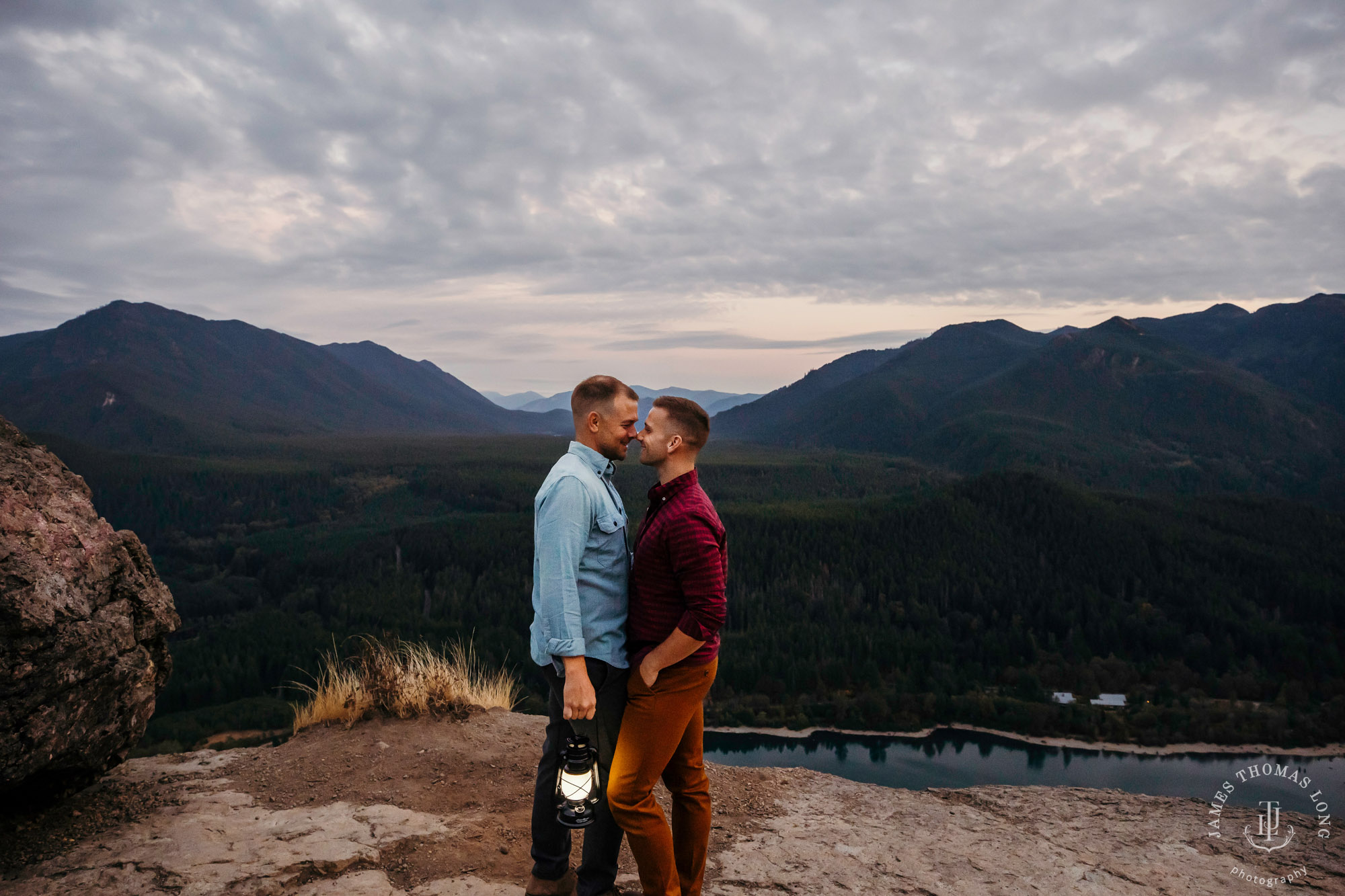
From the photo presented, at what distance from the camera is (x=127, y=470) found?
16588 centimetres

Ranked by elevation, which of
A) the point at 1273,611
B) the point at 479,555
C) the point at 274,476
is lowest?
the point at 1273,611

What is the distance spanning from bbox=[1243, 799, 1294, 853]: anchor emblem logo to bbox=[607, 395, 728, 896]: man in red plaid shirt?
4771mm

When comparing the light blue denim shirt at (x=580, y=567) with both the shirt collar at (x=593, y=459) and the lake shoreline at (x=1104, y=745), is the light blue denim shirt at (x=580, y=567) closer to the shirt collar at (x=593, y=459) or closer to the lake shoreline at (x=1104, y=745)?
the shirt collar at (x=593, y=459)

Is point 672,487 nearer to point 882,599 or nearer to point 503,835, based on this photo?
point 503,835

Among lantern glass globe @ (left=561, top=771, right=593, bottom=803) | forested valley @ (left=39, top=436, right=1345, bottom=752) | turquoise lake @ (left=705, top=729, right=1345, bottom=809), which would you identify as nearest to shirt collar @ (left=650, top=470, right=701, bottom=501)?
lantern glass globe @ (left=561, top=771, right=593, bottom=803)

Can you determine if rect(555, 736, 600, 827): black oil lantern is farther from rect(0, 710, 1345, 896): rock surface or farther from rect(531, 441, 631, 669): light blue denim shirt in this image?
rect(0, 710, 1345, 896): rock surface

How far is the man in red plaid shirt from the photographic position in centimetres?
384

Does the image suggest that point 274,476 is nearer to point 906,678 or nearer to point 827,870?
point 906,678

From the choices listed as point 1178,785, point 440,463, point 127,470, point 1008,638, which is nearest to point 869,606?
point 1008,638

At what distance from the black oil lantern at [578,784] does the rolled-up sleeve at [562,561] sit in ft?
1.89

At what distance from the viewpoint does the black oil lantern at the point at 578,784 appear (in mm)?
3941

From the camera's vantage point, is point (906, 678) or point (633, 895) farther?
point (906, 678)

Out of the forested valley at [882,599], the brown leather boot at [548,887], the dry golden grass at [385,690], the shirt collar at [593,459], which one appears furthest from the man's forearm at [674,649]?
the forested valley at [882,599]

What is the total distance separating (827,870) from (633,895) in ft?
5.21
